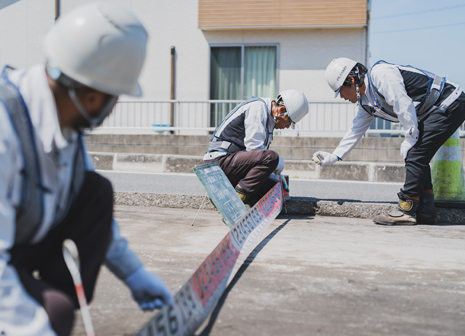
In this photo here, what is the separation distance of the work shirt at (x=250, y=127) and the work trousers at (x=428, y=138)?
61.4 inches

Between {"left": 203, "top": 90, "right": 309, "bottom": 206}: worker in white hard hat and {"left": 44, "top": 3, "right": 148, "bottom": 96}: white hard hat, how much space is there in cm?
362

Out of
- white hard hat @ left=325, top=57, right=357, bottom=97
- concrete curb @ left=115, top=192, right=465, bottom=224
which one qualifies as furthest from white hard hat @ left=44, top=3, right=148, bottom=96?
concrete curb @ left=115, top=192, right=465, bottom=224

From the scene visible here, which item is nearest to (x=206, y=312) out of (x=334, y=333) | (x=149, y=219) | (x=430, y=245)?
(x=334, y=333)

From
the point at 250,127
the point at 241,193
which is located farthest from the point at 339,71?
the point at 241,193

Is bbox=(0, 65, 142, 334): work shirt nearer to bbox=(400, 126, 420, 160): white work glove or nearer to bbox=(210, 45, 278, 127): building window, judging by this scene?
bbox=(400, 126, 420, 160): white work glove

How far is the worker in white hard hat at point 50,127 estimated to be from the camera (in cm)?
129

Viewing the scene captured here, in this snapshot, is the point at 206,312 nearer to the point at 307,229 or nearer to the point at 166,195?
the point at 307,229

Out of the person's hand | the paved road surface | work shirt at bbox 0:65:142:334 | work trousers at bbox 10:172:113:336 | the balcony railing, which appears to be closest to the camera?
work shirt at bbox 0:65:142:334

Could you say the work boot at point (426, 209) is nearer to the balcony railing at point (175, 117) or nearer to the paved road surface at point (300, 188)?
the paved road surface at point (300, 188)

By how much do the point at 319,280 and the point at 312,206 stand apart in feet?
8.51

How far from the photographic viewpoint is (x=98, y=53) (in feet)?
4.80

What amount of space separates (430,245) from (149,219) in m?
2.78

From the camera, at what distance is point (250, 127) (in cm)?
514

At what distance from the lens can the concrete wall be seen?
542 inches
